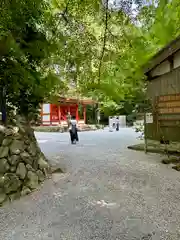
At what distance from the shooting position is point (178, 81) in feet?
19.7

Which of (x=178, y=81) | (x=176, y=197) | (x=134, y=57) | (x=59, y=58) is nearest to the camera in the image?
(x=176, y=197)

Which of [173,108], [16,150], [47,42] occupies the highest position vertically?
[47,42]

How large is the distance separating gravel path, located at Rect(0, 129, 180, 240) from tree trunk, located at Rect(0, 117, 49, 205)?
21cm

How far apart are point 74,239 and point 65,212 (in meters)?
0.65

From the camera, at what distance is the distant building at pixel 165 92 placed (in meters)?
6.04

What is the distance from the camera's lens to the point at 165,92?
6.46 m

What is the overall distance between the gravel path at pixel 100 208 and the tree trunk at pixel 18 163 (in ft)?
0.69

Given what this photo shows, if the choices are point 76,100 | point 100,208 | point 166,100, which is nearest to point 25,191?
point 100,208

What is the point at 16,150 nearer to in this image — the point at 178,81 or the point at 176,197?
the point at 176,197

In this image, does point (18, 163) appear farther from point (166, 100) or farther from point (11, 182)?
point (166, 100)

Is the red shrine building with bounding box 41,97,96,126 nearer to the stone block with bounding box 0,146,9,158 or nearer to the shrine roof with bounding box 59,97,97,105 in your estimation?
the shrine roof with bounding box 59,97,97,105

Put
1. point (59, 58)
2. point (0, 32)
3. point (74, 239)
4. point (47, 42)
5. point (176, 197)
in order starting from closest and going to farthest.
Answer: point (74, 239) → point (176, 197) → point (0, 32) → point (47, 42) → point (59, 58)

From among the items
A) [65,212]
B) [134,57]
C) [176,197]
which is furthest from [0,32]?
[134,57]

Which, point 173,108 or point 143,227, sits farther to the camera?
point 173,108
